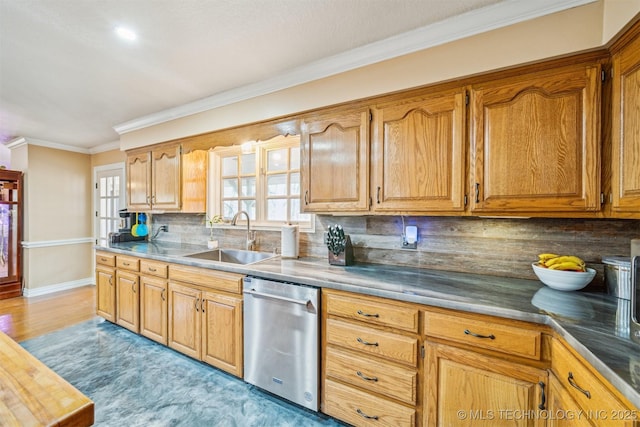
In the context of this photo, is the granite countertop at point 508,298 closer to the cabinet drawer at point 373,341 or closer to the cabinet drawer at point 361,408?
the cabinet drawer at point 373,341

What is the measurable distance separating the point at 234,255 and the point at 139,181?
5.51 feet

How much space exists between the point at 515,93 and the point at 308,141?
1.34m

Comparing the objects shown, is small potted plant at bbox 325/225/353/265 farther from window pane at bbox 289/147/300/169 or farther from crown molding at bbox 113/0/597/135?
crown molding at bbox 113/0/597/135

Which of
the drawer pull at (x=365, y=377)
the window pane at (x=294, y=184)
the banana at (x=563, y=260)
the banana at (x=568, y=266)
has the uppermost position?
the window pane at (x=294, y=184)

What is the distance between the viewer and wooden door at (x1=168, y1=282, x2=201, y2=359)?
7.53 ft

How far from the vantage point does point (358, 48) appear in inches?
73.9

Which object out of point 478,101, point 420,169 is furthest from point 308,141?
point 478,101

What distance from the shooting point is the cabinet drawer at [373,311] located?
1.46 metres

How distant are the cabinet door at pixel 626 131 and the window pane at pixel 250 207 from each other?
105 inches

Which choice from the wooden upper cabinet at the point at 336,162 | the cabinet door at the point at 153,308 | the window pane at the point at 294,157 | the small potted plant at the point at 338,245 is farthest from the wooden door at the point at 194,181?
the small potted plant at the point at 338,245

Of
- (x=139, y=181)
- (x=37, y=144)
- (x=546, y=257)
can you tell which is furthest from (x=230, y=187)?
(x=37, y=144)

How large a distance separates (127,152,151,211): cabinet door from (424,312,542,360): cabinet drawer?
3.35 meters

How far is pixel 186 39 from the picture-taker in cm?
178

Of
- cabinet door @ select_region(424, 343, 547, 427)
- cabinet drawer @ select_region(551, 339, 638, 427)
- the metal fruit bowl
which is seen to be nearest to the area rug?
cabinet door @ select_region(424, 343, 547, 427)
